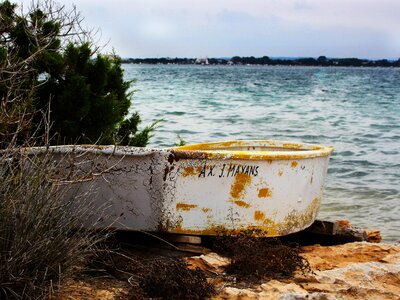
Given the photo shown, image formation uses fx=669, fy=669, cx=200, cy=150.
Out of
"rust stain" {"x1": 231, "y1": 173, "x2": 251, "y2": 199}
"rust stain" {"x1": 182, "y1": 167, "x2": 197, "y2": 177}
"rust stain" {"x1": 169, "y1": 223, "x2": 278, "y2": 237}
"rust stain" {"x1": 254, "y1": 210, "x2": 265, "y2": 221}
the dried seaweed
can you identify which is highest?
"rust stain" {"x1": 182, "y1": 167, "x2": 197, "y2": 177}

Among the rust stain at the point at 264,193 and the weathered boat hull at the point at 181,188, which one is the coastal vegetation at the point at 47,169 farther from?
the rust stain at the point at 264,193

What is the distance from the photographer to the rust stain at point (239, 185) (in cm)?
547

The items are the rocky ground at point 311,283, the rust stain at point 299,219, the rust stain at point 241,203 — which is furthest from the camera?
the rust stain at point 299,219

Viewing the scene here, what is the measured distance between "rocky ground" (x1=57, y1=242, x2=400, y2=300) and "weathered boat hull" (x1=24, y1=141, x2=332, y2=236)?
0.39 m

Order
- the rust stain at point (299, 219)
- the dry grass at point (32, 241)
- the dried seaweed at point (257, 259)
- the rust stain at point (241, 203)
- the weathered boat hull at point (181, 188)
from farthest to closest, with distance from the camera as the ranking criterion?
the rust stain at point (299, 219), the rust stain at point (241, 203), the weathered boat hull at point (181, 188), the dried seaweed at point (257, 259), the dry grass at point (32, 241)

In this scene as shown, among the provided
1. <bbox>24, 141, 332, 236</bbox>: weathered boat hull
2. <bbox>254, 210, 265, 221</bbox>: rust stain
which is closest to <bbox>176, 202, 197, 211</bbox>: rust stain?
<bbox>24, 141, 332, 236</bbox>: weathered boat hull

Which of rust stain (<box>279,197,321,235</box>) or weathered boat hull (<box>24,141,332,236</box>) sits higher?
weathered boat hull (<box>24,141,332,236</box>)

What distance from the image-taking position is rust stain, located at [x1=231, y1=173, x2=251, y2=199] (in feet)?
17.9

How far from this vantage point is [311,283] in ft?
16.0

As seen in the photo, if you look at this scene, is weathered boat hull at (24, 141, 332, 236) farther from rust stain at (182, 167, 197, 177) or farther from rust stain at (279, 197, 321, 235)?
rust stain at (279, 197, 321, 235)

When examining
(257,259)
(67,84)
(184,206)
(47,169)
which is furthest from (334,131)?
(47,169)

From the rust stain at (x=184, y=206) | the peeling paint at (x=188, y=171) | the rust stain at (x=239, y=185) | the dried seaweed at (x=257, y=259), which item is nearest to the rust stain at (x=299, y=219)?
the dried seaweed at (x=257, y=259)

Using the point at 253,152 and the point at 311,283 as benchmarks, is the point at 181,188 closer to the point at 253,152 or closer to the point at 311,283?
the point at 253,152

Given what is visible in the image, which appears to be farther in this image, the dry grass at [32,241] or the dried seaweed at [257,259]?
the dried seaweed at [257,259]
